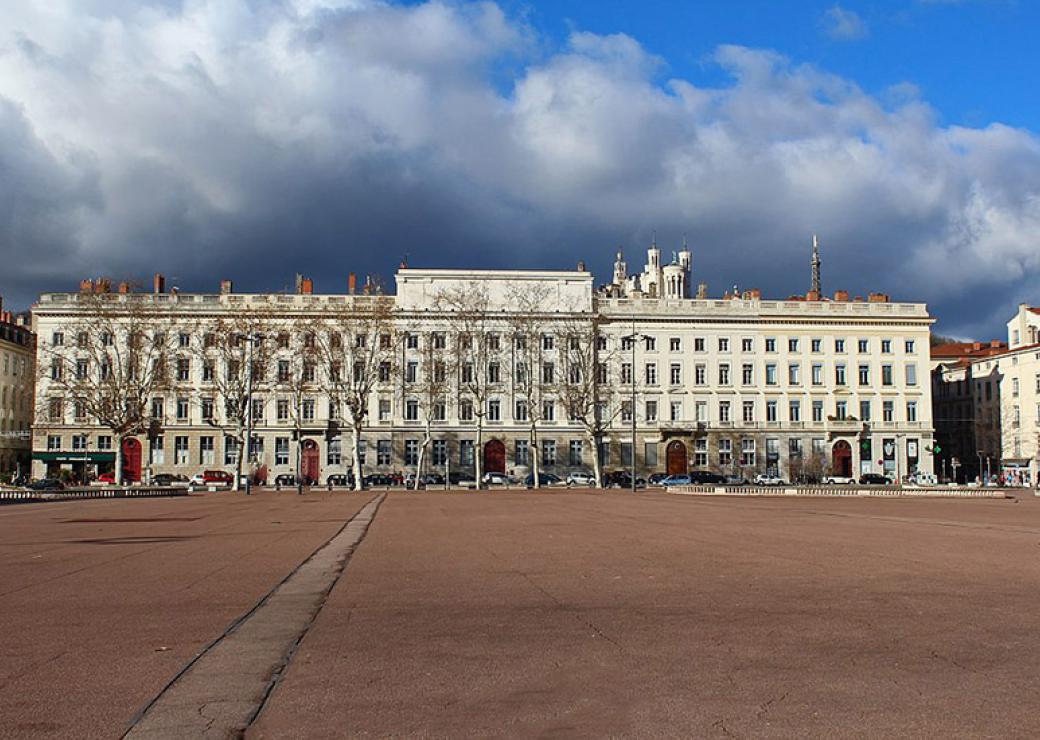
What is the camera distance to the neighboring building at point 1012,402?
103562 millimetres

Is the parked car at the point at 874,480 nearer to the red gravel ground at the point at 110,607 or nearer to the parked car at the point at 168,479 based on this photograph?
the parked car at the point at 168,479

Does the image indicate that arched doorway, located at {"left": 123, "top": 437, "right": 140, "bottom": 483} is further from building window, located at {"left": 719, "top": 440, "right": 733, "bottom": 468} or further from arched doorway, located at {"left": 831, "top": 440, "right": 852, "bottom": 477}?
arched doorway, located at {"left": 831, "top": 440, "right": 852, "bottom": 477}

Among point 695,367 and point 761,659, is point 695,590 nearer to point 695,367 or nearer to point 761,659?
point 761,659

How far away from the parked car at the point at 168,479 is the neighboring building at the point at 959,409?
74.9 m

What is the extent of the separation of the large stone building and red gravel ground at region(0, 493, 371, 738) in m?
68.0

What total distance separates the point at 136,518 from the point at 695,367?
72.4 metres

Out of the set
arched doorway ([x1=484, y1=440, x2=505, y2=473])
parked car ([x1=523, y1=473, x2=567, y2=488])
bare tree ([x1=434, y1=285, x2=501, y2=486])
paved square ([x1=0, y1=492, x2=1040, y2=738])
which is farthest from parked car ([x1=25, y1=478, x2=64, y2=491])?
paved square ([x1=0, y1=492, x2=1040, y2=738])

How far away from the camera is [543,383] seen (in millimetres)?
101312

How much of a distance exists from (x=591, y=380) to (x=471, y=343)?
11.1 metres

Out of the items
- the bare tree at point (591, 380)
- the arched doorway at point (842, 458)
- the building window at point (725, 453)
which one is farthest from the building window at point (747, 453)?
the bare tree at point (591, 380)

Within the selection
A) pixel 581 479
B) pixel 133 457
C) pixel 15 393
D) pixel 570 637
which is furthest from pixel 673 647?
pixel 15 393

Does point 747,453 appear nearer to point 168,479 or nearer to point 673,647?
point 168,479

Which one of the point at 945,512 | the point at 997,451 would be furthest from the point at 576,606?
the point at 997,451

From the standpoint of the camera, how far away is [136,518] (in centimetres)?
3903
